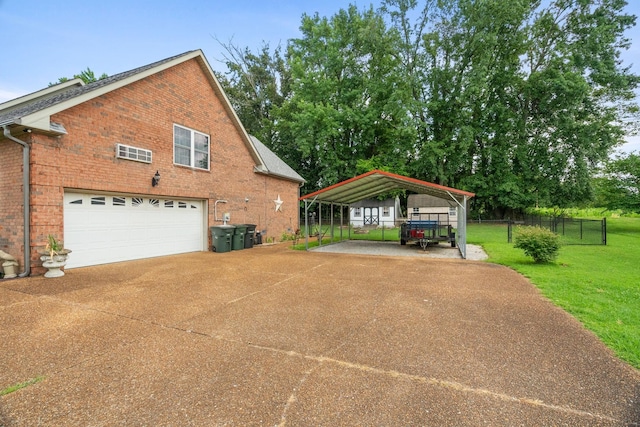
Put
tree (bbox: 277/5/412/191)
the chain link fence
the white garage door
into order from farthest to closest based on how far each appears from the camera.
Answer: tree (bbox: 277/5/412/191), the chain link fence, the white garage door

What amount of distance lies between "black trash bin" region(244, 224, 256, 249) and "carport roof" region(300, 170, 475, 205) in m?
2.55

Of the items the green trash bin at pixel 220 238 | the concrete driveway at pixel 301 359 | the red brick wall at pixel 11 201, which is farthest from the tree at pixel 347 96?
the concrete driveway at pixel 301 359

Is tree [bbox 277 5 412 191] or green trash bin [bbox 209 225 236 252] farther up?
tree [bbox 277 5 412 191]

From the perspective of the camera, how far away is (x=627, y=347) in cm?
349

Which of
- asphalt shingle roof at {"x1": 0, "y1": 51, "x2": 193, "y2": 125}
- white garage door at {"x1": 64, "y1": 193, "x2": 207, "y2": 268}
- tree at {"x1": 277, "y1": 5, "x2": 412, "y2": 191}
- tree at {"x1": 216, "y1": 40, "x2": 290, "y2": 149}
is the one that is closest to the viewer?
asphalt shingle roof at {"x1": 0, "y1": 51, "x2": 193, "y2": 125}

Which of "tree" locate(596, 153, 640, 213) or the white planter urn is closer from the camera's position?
the white planter urn

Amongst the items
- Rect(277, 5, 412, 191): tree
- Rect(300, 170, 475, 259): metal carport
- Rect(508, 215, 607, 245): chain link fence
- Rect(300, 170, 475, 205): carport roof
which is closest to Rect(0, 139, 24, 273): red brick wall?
Rect(300, 170, 475, 259): metal carport

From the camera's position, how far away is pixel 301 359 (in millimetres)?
3225

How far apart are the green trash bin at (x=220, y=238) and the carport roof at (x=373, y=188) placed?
3511mm

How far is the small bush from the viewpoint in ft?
28.7

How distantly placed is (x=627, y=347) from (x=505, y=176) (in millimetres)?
30051

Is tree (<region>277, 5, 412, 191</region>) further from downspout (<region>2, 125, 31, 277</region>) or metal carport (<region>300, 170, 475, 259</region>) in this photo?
downspout (<region>2, 125, 31, 277</region>)

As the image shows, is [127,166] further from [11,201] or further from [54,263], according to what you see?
[54,263]

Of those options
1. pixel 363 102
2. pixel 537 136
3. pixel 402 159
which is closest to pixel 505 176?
pixel 537 136
